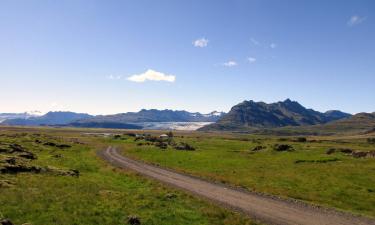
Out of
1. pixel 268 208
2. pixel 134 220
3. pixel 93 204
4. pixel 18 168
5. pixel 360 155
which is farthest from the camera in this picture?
pixel 360 155

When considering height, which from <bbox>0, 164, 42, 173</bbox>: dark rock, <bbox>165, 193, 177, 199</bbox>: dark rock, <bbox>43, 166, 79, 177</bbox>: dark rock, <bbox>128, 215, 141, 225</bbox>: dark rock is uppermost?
<bbox>0, 164, 42, 173</bbox>: dark rock

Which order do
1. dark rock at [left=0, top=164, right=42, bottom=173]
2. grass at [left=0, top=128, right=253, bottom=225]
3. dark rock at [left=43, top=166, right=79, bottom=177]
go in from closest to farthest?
grass at [left=0, top=128, right=253, bottom=225], dark rock at [left=0, top=164, right=42, bottom=173], dark rock at [left=43, top=166, right=79, bottom=177]

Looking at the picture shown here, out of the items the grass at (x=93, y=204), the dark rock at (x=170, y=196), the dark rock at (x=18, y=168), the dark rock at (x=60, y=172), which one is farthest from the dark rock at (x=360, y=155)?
the dark rock at (x=18, y=168)

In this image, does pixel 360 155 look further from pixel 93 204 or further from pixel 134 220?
pixel 134 220

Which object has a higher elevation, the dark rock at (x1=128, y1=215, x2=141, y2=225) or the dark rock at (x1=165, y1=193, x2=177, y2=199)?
the dark rock at (x1=128, y1=215, x2=141, y2=225)

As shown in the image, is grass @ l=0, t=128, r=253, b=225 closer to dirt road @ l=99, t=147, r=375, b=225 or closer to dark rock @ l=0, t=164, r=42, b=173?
dark rock @ l=0, t=164, r=42, b=173

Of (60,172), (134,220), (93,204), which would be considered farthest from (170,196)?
(60,172)

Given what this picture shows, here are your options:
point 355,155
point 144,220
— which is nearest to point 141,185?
point 144,220

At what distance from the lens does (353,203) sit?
41938mm

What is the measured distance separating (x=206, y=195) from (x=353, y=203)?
1714 centimetres

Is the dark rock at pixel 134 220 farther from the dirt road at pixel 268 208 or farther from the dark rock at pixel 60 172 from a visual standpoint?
the dark rock at pixel 60 172

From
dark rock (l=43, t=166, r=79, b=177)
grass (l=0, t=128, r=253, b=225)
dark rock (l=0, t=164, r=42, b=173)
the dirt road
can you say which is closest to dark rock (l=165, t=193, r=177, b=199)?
grass (l=0, t=128, r=253, b=225)

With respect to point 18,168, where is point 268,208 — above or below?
below

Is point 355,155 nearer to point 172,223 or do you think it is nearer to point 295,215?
point 295,215
